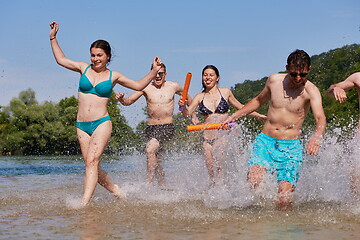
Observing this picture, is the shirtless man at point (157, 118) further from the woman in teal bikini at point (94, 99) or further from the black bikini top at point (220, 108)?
the woman in teal bikini at point (94, 99)

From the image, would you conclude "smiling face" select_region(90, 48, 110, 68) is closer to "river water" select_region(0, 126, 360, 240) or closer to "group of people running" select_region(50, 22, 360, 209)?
"group of people running" select_region(50, 22, 360, 209)

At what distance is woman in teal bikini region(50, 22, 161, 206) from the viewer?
663 cm

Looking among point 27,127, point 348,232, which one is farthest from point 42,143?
point 348,232

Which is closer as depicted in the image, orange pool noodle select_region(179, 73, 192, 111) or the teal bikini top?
the teal bikini top

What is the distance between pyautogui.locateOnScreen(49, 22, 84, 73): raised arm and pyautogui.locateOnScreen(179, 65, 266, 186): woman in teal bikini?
224cm

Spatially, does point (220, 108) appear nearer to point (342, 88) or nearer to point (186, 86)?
point (186, 86)

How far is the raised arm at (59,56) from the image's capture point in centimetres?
696

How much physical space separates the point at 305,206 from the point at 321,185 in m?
1.30

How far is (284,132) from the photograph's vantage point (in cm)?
634

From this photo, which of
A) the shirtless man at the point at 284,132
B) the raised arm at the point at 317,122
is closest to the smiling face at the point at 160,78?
the shirtless man at the point at 284,132

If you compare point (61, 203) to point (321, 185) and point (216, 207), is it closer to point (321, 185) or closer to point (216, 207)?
point (216, 207)

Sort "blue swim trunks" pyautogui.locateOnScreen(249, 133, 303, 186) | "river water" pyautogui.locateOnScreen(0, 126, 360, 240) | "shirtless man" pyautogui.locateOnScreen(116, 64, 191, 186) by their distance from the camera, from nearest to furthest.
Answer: "river water" pyautogui.locateOnScreen(0, 126, 360, 240), "blue swim trunks" pyautogui.locateOnScreen(249, 133, 303, 186), "shirtless man" pyautogui.locateOnScreen(116, 64, 191, 186)

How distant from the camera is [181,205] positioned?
6645mm

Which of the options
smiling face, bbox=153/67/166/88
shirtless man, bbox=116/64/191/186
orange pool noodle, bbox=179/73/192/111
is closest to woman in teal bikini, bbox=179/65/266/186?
orange pool noodle, bbox=179/73/192/111
